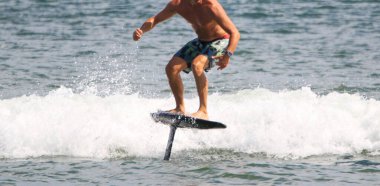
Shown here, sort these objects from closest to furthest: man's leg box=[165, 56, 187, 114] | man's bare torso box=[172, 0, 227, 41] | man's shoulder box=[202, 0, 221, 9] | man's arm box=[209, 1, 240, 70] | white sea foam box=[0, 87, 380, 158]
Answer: man's arm box=[209, 1, 240, 70] < man's shoulder box=[202, 0, 221, 9] < man's bare torso box=[172, 0, 227, 41] < man's leg box=[165, 56, 187, 114] < white sea foam box=[0, 87, 380, 158]

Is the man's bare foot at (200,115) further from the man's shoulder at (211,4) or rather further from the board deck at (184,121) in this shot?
the man's shoulder at (211,4)

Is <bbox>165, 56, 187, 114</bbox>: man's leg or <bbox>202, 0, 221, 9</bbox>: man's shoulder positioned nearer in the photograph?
<bbox>202, 0, 221, 9</bbox>: man's shoulder

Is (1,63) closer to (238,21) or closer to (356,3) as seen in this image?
(238,21)

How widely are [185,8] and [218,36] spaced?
0.49 m

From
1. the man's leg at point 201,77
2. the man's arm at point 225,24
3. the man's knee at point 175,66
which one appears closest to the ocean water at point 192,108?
the man's leg at point 201,77

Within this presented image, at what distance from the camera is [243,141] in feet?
37.8

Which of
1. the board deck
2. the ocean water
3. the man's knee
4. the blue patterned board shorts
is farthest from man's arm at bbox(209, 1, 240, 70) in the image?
the ocean water

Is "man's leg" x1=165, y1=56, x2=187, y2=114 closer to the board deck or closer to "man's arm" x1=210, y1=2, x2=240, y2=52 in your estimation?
the board deck

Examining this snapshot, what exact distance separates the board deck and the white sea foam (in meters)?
0.85

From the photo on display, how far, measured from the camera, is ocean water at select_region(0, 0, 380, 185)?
1022 cm

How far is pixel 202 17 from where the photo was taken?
1019cm

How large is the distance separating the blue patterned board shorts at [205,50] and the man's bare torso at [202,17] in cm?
6

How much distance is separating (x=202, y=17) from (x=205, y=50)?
0.37 m

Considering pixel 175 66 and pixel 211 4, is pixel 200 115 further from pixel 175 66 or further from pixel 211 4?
pixel 211 4
